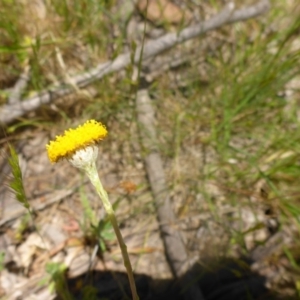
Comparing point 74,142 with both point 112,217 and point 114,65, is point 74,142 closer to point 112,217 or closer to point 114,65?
point 112,217

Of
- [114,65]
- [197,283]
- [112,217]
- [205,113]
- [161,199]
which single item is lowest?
[197,283]

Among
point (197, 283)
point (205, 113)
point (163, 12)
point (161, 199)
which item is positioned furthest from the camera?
point (163, 12)

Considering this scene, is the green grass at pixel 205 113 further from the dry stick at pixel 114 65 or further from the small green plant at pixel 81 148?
the small green plant at pixel 81 148

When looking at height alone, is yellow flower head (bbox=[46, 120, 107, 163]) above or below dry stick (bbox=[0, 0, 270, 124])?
below

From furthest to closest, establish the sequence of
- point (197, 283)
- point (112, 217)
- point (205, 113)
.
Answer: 1. point (205, 113)
2. point (197, 283)
3. point (112, 217)

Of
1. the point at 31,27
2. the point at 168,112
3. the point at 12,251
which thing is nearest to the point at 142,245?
the point at 12,251

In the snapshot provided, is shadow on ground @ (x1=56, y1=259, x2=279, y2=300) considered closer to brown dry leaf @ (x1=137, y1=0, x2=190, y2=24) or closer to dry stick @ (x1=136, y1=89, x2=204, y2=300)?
dry stick @ (x1=136, y1=89, x2=204, y2=300)

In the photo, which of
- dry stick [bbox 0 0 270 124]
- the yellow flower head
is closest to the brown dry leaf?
dry stick [bbox 0 0 270 124]

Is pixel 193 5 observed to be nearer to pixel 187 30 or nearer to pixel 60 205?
pixel 187 30

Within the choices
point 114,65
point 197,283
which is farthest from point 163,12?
point 197,283
